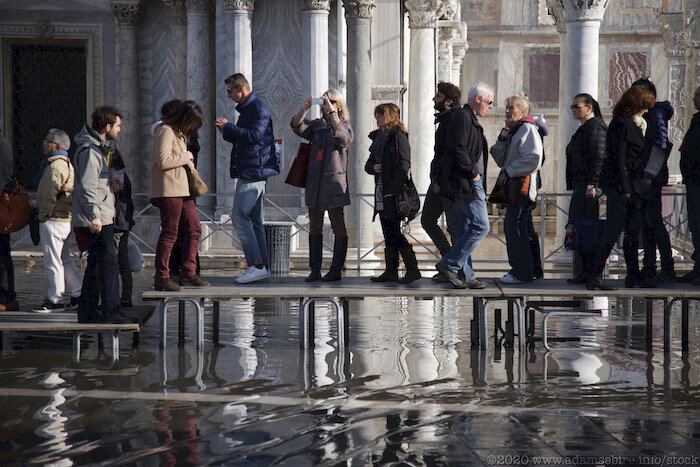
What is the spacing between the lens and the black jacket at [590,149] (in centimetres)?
811

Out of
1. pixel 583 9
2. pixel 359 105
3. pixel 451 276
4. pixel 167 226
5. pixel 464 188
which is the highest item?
pixel 583 9

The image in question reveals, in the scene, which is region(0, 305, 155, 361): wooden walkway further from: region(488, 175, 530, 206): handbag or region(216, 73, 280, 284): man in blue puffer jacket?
region(488, 175, 530, 206): handbag

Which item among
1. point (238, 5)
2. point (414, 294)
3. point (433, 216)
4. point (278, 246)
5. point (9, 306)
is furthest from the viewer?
point (238, 5)

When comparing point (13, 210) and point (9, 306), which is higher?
point (13, 210)

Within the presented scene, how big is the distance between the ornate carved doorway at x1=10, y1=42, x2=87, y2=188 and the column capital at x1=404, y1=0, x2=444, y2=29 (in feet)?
18.9

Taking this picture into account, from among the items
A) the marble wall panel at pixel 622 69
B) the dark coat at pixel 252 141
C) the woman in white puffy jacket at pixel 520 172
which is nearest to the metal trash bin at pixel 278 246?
the dark coat at pixel 252 141

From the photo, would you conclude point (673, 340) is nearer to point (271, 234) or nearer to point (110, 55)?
point (271, 234)

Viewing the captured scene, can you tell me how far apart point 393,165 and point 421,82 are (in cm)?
971

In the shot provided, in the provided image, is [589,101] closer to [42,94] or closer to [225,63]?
[225,63]

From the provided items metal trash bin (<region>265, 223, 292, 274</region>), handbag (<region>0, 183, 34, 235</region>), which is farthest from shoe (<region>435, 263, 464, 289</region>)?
metal trash bin (<region>265, 223, 292, 274</region>)

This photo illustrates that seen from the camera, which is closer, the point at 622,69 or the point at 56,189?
the point at 56,189

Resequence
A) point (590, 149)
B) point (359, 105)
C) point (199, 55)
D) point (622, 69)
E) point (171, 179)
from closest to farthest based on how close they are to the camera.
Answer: point (171, 179), point (590, 149), point (359, 105), point (199, 55), point (622, 69)

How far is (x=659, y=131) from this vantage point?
26.9 ft

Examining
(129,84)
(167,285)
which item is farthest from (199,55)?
(167,285)
